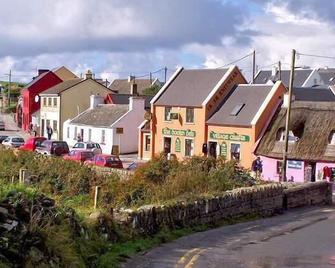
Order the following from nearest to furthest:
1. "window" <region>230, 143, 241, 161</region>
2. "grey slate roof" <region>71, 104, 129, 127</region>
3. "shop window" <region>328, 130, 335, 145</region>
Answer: "shop window" <region>328, 130, 335, 145</region>
"window" <region>230, 143, 241, 161</region>
"grey slate roof" <region>71, 104, 129, 127</region>

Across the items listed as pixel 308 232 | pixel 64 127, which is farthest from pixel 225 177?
pixel 64 127

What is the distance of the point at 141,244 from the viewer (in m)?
17.2

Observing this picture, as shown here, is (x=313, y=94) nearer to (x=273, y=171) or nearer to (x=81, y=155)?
(x=273, y=171)

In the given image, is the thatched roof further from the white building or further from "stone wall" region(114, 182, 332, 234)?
the white building

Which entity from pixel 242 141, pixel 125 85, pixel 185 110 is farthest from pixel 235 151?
pixel 125 85

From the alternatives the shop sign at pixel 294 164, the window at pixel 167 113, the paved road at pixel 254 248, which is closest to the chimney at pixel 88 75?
the window at pixel 167 113

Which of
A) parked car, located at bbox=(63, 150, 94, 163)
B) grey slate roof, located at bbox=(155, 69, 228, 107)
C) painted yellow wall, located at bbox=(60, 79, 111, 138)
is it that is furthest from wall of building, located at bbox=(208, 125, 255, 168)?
painted yellow wall, located at bbox=(60, 79, 111, 138)

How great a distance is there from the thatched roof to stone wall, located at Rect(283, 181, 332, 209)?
1098 cm

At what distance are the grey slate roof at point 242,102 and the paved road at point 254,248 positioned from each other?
26277 millimetres

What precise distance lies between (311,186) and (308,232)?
10126 millimetres

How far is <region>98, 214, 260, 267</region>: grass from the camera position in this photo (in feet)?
47.3

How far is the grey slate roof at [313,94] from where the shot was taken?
6462 cm

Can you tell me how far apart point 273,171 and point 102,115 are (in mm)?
24822

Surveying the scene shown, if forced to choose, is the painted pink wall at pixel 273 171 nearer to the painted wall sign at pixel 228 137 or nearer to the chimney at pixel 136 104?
the painted wall sign at pixel 228 137
